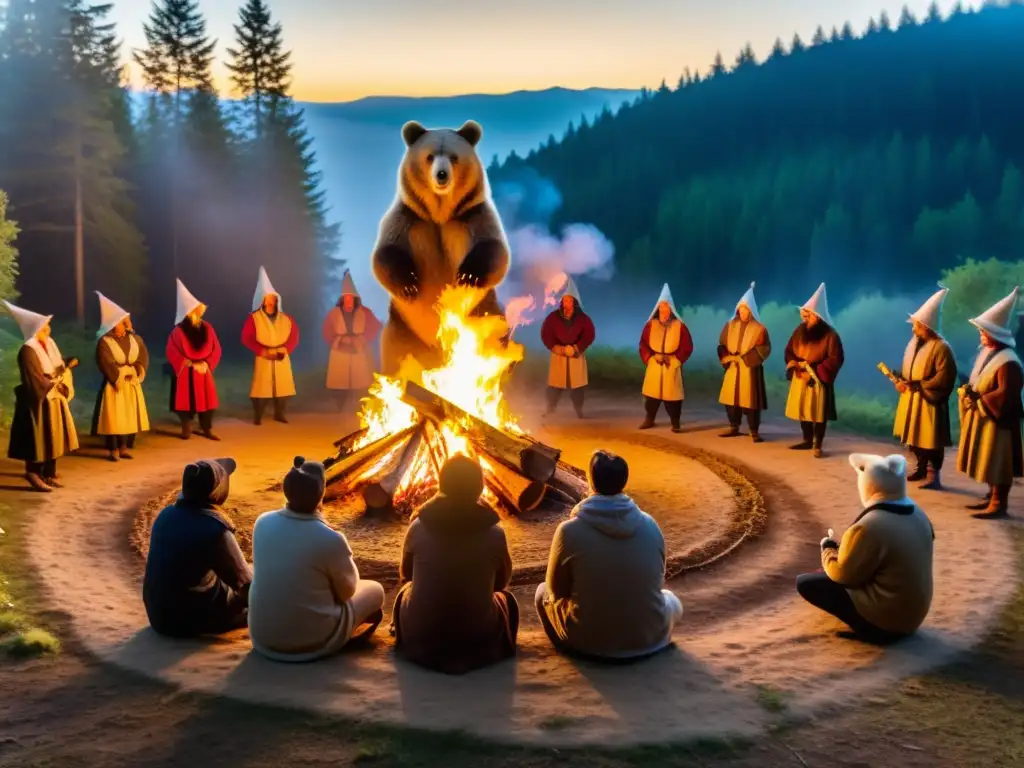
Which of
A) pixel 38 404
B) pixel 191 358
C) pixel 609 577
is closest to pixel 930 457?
pixel 609 577

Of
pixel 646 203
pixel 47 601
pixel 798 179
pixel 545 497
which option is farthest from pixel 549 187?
pixel 47 601

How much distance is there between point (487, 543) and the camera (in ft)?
14.2

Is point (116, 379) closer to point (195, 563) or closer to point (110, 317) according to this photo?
point (110, 317)

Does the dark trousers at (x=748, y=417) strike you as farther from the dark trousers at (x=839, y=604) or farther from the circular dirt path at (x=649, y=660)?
the dark trousers at (x=839, y=604)

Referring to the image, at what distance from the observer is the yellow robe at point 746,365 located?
10672mm

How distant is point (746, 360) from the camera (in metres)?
10.7

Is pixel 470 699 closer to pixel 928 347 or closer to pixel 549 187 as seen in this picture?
pixel 928 347

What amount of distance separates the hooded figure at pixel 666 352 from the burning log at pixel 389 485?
14.5 ft

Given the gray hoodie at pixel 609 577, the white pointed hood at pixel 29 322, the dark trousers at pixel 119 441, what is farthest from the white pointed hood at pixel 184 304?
the gray hoodie at pixel 609 577

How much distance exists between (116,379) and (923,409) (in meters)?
8.15

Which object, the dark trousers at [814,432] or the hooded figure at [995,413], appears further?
the dark trousers at [814,432]

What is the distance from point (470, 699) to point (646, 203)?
75.0ft

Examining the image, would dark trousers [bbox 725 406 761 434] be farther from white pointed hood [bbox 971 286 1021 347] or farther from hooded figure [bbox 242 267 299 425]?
hooded figure [bbox 242 267 299 425]

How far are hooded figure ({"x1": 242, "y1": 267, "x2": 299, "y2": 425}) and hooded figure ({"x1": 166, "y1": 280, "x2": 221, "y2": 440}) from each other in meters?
0.93
